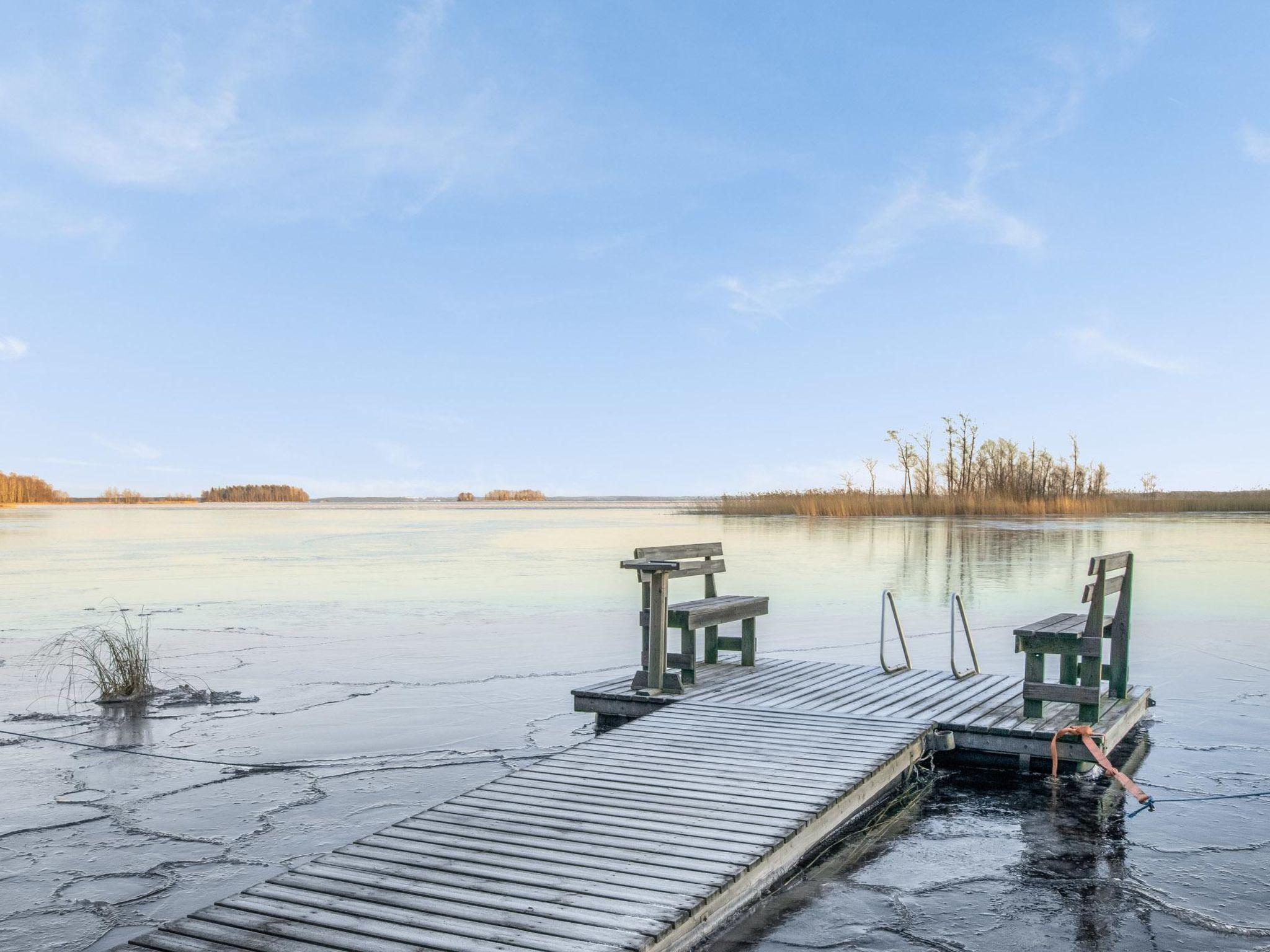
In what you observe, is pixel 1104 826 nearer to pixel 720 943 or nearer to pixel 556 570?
pixel 720 943

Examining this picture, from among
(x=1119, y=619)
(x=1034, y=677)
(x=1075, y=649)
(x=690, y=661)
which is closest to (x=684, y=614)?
(x=690, y=661)

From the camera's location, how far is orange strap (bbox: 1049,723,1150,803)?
19.4 ft

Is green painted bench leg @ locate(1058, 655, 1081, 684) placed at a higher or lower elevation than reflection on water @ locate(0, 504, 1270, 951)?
higher

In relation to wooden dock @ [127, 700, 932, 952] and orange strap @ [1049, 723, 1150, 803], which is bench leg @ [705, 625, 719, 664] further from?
orange strap @ [1049, 723, 1150, 803]

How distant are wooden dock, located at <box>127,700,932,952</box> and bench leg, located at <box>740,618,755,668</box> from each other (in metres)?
2.72

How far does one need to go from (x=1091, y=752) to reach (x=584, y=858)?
11.7 ft

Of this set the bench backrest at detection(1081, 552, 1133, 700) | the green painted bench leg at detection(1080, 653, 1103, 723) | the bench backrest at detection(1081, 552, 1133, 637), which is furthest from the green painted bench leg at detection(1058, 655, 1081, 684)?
the green painted bench leg at detection(1080, 653, 1103, 723)

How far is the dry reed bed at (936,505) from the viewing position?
41.5m

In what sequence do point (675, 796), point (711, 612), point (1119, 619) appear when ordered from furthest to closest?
1. point (711, 612)
2. point (1119, 619)
3. point (675, 796)

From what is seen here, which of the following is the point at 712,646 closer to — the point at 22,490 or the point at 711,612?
the point at 711,612

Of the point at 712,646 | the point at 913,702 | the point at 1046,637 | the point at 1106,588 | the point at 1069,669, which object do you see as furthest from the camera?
the point at 712,646

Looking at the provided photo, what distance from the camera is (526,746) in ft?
22.8

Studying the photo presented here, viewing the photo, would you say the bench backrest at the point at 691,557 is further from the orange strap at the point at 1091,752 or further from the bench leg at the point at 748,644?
the orange strap at the point at 1091,752

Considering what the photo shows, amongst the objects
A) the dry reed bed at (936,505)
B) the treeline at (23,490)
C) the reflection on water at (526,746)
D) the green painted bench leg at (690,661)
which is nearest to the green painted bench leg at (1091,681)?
the reflection on water at (526,746)
